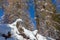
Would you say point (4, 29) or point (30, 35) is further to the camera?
point (30, 35)

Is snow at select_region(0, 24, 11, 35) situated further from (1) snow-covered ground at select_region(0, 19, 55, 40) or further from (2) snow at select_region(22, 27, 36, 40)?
(2) snow at select_region(22, 27, 36, 40)

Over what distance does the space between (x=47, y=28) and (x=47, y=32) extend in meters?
0.10

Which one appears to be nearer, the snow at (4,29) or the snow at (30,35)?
the snow at (4,29)

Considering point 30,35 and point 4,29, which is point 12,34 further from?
point 30,35

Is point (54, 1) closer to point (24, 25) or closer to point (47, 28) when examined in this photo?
point (47, 28)

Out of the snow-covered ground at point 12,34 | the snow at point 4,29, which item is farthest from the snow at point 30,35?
the snow at point 4,29

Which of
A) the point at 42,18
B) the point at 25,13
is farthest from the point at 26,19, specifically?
the point at 42,18

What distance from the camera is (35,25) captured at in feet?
13.3

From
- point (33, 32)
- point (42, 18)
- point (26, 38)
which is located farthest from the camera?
point (42, 18)

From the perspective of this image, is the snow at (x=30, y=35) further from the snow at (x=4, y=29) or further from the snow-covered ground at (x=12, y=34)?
the snow at (x=4, y=29)

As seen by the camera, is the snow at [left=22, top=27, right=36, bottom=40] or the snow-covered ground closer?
the snow-covered ground

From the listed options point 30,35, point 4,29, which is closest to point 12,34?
point 4,29

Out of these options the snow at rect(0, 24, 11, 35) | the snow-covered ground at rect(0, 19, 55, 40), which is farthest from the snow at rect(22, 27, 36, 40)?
the snow at rect(0, 24, 11, 35)

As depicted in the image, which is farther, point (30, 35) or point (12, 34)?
point (30, 35)
